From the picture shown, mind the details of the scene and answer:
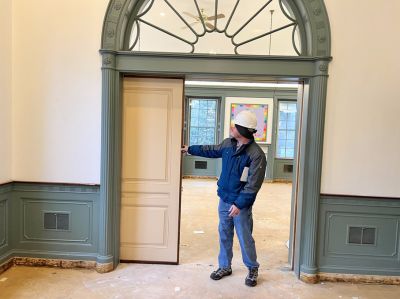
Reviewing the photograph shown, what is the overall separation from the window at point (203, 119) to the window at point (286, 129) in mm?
1812

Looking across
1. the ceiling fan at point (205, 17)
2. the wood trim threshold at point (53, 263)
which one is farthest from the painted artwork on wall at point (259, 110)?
the wood trim threshold at point (53, 263)

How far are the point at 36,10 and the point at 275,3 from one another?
7.50 feet

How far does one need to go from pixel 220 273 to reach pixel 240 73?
6.22ft

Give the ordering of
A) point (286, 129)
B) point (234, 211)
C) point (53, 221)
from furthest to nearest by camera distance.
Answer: point (286, 129) → point (53, 221) → point (234, 211)

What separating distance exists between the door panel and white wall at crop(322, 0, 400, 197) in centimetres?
146

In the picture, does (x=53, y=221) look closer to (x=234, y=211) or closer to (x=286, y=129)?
(x=234, y=211)

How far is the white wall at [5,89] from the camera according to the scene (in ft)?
9.18

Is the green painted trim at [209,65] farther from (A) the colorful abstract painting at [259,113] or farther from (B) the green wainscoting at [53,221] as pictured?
(A) the colorful abstract painting at [259,113]

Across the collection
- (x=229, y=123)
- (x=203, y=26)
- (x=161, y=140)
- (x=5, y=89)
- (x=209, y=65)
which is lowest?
(x=161, y=140)

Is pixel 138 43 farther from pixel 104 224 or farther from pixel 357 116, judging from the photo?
pixel 357 116

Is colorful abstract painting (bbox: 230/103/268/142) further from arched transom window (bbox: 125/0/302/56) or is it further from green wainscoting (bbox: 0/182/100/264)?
green wainscoting (bbox: 0/182/100/264)

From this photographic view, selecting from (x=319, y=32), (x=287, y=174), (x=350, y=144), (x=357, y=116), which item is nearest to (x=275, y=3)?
(x=319, y=32)

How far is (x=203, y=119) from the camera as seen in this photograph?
29.2 ft

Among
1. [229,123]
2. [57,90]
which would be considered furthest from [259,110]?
[57,90]
